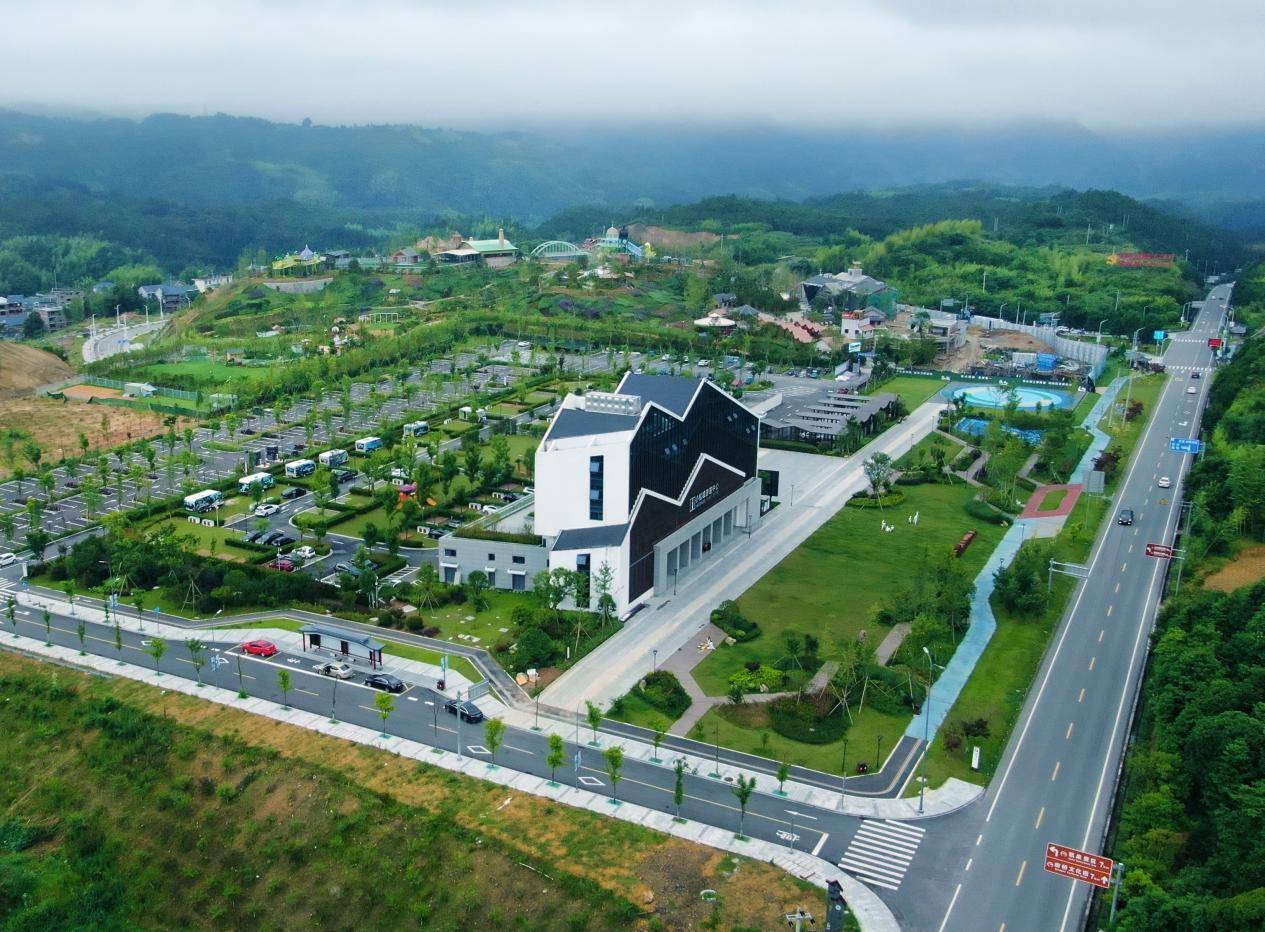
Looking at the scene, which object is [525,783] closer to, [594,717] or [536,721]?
[594,717]

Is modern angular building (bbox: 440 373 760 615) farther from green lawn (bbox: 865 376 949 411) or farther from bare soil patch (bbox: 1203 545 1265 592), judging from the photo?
green lawn (bbox: 865 376 949 411)

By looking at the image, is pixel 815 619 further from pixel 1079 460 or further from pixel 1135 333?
pixel 1135 333

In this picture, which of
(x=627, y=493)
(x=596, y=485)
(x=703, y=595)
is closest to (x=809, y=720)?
(x=703, y=595)

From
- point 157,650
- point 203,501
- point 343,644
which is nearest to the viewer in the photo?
point 157,650

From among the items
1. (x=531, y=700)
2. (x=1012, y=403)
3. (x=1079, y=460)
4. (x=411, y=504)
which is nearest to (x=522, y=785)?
(x=531, y=700)

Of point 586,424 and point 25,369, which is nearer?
point 586,424

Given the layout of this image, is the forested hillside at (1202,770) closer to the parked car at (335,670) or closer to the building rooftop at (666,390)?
the building rooftop at (666,390)
